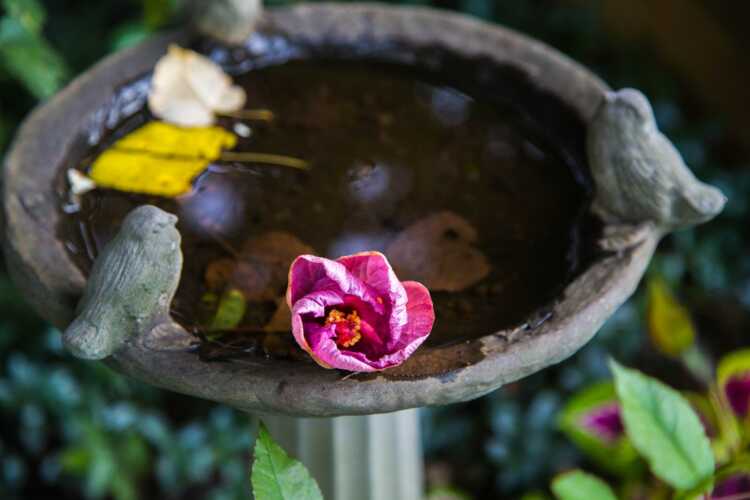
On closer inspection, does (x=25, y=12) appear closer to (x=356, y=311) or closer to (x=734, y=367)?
(x=356, y=311)

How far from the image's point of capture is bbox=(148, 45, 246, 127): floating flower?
1.49 metres

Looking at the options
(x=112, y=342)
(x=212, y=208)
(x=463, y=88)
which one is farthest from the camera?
(x=463, y=88)

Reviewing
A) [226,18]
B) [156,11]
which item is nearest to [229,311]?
[226,18]

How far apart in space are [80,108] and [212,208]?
0.27 meters

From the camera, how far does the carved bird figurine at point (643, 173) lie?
1.22 m

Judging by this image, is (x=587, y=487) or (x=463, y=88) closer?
(x=587, y=487)

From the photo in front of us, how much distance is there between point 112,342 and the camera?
3.56ft

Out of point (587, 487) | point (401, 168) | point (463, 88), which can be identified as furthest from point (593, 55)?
point (587, 487)

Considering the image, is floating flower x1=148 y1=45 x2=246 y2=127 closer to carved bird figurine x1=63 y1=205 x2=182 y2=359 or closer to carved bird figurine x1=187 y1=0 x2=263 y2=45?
carved bird figurine x1=187 y1=0 x2=263 y2=45

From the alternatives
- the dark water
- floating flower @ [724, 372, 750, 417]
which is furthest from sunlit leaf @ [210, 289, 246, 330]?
floating flower @ [724, 372, 750, 417]

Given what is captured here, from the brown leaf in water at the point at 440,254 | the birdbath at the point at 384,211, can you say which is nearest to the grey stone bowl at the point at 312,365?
the birdbath at the point at 384,211

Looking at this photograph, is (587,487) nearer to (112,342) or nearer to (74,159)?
(112,342)

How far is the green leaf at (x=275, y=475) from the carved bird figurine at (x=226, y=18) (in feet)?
2.49

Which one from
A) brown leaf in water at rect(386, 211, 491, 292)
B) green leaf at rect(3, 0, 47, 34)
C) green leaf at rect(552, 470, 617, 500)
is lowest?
green leaf at rect(552, 470, 617, 500)
